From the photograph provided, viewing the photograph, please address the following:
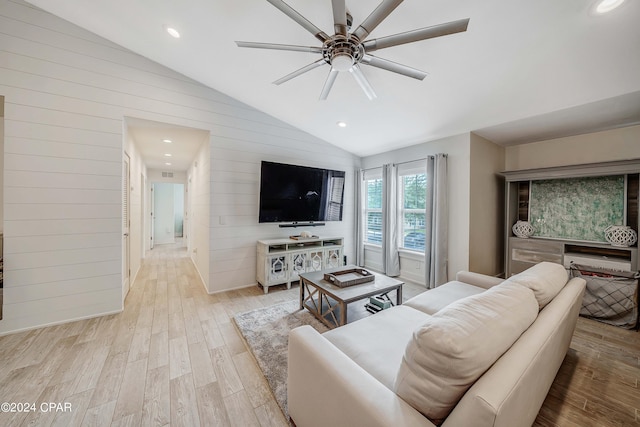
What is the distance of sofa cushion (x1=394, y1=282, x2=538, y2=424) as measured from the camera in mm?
787

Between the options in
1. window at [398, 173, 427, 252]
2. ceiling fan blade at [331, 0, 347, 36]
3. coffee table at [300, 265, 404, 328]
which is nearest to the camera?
ceiling fan blade at [331, 0, 347, 36]

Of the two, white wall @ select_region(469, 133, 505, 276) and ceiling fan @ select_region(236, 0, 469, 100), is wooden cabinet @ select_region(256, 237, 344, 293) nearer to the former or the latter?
white wall @ select_region(469, 133, 505, 276)

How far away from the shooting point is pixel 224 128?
3.48 meters

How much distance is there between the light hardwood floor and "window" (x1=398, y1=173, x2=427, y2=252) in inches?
82.7

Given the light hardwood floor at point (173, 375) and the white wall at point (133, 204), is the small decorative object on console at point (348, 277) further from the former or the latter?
the white wall at point (133, 204)

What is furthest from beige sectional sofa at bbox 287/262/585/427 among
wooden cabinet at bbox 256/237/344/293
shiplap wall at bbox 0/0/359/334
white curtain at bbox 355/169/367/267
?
white curtain at bbox 355/169/367/267

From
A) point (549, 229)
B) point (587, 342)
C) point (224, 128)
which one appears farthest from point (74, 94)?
point (549, 229)

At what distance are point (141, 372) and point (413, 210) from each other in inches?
159

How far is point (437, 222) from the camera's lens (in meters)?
3.56

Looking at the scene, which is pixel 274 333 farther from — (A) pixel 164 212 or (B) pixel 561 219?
(A) pixel 164 212

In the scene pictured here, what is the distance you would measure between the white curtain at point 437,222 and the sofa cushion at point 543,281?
182 cm

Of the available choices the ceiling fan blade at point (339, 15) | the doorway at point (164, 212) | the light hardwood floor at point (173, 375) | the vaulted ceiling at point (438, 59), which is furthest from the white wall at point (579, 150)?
the doorway at point (164, 212)

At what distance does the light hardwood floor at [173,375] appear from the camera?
1.48 metres

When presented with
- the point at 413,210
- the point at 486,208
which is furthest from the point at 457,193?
the point at 413,210
